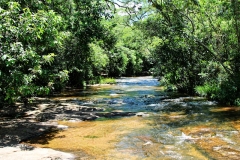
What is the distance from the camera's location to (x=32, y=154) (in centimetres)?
800

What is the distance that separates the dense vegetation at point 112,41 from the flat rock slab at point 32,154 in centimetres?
178

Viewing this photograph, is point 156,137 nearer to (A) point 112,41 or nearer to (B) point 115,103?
(B) point 115,103

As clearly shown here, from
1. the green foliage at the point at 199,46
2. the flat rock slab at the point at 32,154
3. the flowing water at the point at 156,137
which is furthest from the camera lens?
the green foliage at the point at 199,46

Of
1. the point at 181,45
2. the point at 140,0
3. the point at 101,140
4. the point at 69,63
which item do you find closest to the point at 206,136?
the point at 101,140

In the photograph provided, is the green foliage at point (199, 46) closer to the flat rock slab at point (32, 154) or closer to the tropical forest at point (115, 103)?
the tropical forest at point (115, 103)

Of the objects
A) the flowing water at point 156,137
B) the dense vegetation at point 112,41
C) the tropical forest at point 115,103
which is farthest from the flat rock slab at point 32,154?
the dense vegetation at point 112,41

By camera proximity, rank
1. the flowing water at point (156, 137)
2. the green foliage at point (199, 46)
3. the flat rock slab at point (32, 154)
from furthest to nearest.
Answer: the green foliage at point (199, 46) < the flowing water at point (156, 137) < the flat rock slab at point (32, 154)

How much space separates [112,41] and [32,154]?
550 inches

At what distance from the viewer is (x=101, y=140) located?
403 inches

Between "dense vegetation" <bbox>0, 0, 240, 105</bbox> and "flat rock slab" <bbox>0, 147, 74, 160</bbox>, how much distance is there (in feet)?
5.85

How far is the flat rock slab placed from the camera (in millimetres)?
7672

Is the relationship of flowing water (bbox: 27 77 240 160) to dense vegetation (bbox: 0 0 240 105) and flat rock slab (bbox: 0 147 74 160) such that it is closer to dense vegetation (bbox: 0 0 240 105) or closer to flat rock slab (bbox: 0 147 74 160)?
flat rock slab (bbox: 0 147 74 160)

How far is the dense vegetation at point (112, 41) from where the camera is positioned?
8.76m

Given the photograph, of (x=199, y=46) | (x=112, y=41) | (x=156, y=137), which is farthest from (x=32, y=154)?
(x=199, y=46)
